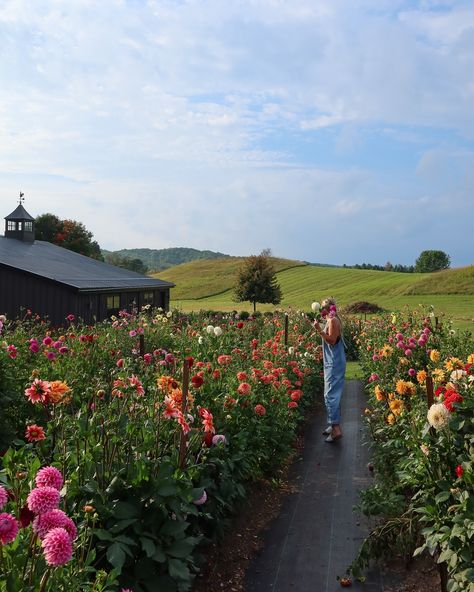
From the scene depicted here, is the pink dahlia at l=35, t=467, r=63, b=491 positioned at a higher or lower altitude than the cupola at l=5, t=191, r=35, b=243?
lower

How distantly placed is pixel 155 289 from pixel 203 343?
70.9 ft

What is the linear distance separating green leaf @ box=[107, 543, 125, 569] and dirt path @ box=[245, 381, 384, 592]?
63.4 inches

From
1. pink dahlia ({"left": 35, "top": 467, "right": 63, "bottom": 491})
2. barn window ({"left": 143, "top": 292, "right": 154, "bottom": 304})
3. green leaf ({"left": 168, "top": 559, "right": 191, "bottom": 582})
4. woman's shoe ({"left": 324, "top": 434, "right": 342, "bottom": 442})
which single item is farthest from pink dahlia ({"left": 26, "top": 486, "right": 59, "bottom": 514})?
barn window ({"left": 143, "top": 292, "right": 154, "bottom": 304})

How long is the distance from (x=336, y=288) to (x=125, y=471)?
2173 inches

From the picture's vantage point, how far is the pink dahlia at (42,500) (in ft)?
5.27

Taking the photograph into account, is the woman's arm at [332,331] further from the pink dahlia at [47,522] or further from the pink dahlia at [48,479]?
the pink dahlia at [47,522]

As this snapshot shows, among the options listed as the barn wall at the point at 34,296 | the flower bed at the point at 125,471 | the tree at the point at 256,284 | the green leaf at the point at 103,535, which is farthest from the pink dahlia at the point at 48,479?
the tree at the point at 256,284

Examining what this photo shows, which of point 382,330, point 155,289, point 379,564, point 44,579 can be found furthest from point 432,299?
point 44,579

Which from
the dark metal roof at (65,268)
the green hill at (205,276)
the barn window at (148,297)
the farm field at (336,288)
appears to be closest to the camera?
the dark metal roof at (65,268)

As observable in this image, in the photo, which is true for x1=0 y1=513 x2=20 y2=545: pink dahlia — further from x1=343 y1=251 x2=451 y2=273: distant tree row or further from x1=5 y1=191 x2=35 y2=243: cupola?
x1=343 y1=251 x2=451 y2=273: distant tree row

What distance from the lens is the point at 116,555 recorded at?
2262 millimetres

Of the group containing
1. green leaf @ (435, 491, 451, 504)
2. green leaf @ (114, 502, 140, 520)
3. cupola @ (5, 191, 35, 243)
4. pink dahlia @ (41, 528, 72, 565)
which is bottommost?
green leaf @ (435, 491, 451, 504)

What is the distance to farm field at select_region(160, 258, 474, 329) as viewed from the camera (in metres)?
41.2

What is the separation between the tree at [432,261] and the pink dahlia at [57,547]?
96179 millimetres
